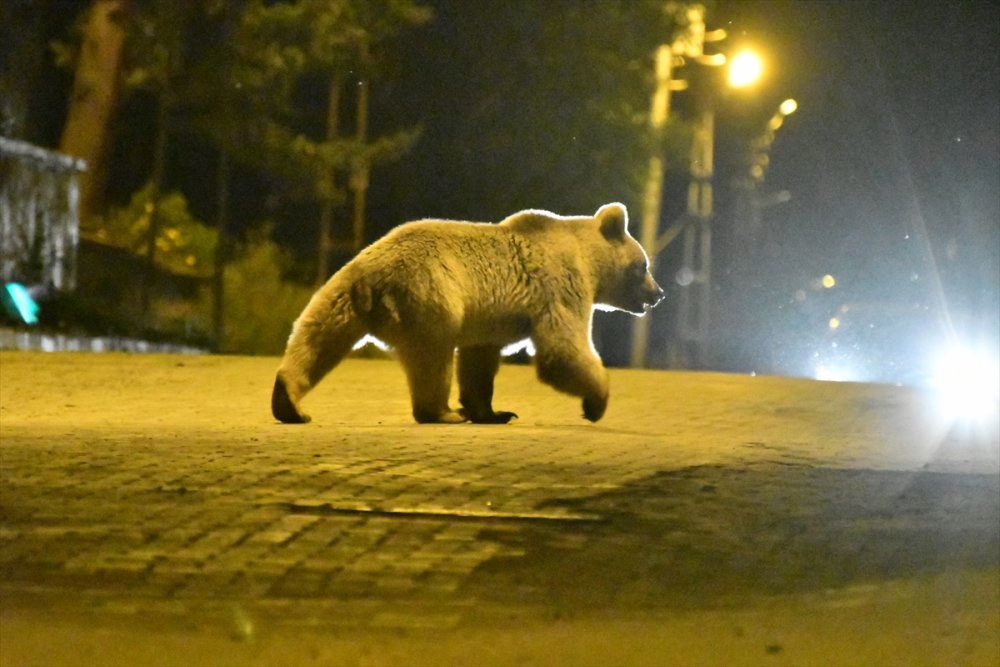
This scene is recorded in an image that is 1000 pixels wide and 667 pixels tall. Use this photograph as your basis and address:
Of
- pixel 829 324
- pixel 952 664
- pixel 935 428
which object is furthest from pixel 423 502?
pixel 829 324

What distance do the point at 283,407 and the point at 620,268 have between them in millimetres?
3074

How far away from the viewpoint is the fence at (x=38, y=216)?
77.5 ft

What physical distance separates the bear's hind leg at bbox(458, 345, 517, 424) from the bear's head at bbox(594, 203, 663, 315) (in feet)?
3.68

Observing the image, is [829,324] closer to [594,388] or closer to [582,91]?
[582,91]

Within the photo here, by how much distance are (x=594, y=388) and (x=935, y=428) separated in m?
4.41

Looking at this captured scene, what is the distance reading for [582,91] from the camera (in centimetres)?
2856

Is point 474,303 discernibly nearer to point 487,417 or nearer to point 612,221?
point 487,417

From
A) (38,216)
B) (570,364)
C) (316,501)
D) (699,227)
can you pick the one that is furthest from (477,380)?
(699,227)

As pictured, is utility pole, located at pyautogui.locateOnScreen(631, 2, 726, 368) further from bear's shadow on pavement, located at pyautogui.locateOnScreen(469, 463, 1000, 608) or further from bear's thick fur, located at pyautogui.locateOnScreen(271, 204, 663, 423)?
bear's shadow on pavement, located at pyautogui.locateOnScreen(469, 463, 1000, 608)

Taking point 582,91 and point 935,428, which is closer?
point 935,428

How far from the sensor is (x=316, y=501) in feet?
27.5

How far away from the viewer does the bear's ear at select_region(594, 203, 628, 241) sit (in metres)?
12.7

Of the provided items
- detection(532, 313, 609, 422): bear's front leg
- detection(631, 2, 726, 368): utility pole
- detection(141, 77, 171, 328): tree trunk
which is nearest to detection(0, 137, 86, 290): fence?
detection(141, 77, 171, 328): tree trunk

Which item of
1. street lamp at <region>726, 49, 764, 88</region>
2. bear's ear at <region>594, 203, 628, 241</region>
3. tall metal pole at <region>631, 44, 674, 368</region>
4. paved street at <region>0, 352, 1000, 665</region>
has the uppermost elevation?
street lamp at <region>726, 49, 764, 88</region>
